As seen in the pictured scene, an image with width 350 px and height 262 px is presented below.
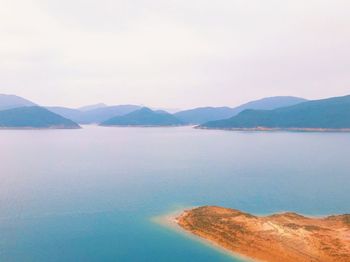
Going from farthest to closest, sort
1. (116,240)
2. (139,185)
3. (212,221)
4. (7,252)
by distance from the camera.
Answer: (139,185), (212,221), (116,240), (7,252)

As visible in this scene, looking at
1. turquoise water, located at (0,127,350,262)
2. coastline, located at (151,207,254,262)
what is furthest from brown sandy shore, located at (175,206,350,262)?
turquoise water, located at (0,127,350,262)

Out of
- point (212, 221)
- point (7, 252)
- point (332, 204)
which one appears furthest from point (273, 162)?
point (7, 252)

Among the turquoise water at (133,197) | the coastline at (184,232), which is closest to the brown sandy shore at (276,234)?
the coastline at (184,232)

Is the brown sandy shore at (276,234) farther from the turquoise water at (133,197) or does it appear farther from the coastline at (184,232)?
the turquoise water at (133,197)

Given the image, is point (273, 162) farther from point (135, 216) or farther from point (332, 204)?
point (135, 216)

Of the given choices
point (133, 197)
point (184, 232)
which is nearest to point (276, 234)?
point (184, 232)

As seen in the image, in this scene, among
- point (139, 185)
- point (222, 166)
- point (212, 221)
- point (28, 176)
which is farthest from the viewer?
point (222, 166)
